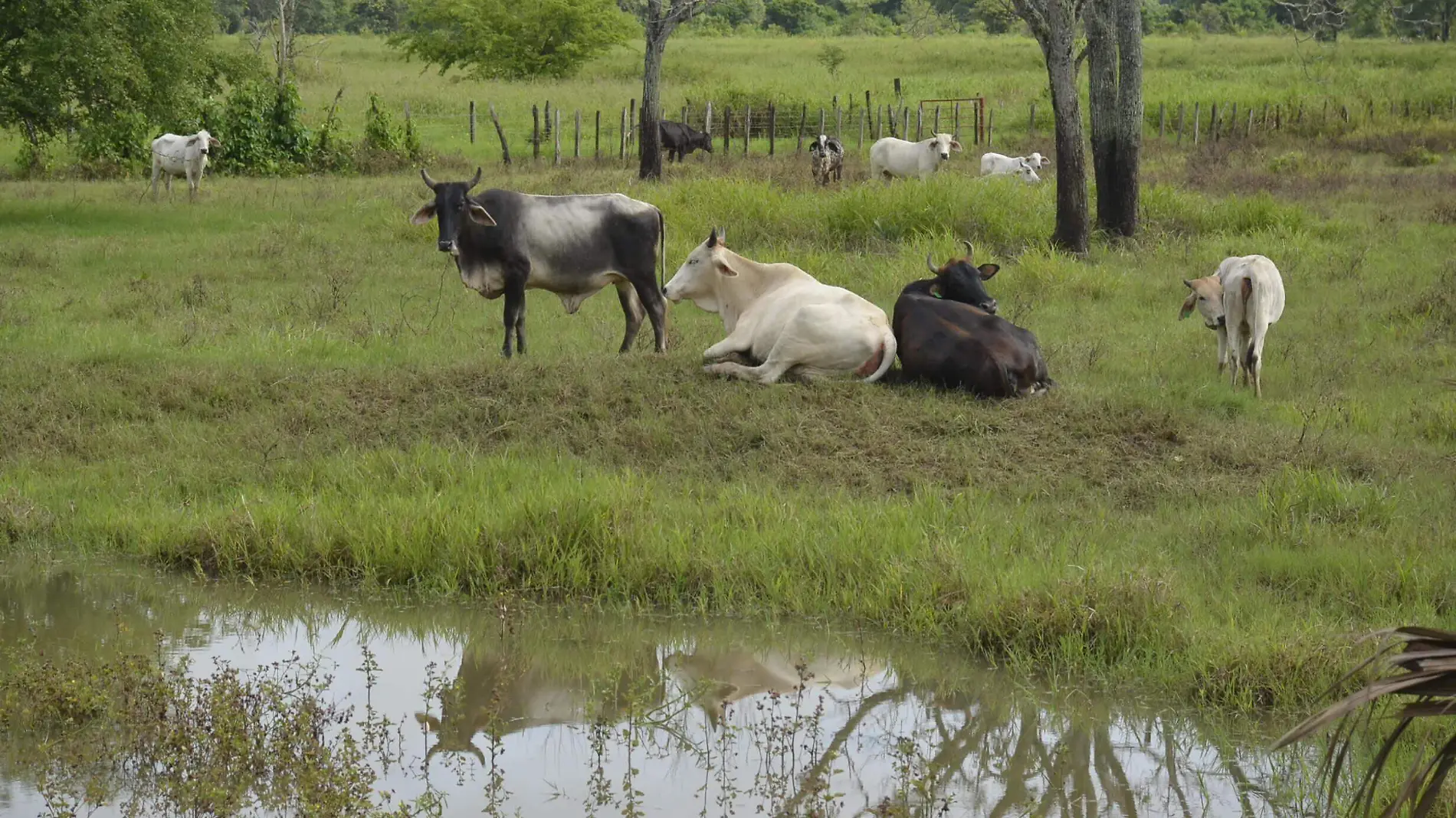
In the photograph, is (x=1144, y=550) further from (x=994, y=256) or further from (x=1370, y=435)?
(x=994, y=256)

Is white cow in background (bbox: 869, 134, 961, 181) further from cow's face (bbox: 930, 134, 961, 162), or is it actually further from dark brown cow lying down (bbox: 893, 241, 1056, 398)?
dark brown cow lying down (bbox: 893, 241, 1056, 398)

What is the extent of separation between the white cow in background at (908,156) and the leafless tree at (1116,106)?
23.7 ft

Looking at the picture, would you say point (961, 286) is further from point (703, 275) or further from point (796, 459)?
point (796, 459)

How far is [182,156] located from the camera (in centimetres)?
2067

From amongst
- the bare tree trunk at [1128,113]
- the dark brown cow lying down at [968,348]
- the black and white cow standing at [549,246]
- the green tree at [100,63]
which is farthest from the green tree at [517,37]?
the dark brown cow lying down at [968,348]

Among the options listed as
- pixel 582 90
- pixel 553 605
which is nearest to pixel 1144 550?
pixel 553 605

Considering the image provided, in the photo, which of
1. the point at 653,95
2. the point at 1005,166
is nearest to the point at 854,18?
the point at 1005,166

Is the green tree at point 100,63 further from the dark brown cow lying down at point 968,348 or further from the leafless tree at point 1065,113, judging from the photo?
the dark brown cow lying down at point 968,348

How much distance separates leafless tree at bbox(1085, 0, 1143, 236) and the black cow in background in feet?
43.3

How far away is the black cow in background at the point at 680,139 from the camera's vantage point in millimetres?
28656

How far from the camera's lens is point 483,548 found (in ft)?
23.1

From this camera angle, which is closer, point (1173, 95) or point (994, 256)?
point (994, 256)

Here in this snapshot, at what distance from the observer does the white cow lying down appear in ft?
30.5

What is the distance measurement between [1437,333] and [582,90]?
30.1m
